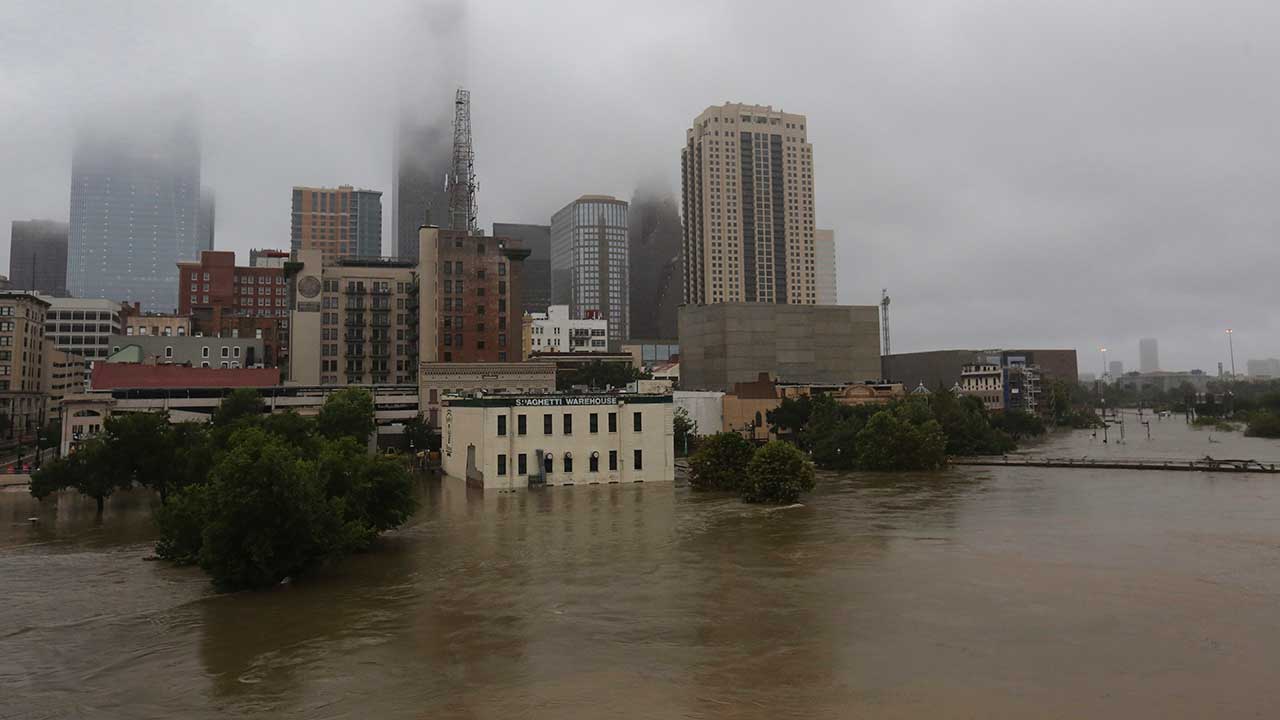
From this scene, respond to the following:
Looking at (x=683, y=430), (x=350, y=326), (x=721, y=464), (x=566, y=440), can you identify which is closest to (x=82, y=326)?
(x=350, y=326)

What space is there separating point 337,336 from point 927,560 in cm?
11592

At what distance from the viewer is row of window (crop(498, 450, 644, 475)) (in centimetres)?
6525

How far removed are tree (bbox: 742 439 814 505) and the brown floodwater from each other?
738 cm

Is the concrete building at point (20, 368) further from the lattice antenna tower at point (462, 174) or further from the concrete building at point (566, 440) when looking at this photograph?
the concrete building at point (566, 440)

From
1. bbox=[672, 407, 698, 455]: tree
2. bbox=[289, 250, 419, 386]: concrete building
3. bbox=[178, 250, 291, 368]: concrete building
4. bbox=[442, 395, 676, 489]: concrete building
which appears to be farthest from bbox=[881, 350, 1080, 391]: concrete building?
bbox=[178, 250, 291, 368]: concrete building

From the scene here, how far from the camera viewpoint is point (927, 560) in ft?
120

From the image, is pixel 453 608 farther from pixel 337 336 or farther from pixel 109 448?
pixel 337 336

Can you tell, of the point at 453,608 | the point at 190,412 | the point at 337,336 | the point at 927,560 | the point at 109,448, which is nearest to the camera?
the point at 453,608

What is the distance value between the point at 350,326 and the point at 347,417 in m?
47.7

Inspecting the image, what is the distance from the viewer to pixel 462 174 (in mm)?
147375

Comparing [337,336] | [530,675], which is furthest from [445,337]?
[530,675]

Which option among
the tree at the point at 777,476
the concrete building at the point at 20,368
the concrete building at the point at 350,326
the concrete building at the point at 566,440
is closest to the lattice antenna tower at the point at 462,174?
the concrete building at the point at 350,326

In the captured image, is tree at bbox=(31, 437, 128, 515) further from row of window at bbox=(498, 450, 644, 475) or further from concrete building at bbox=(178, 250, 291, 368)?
concrete building at bbox=(178, 250, 291, 368)

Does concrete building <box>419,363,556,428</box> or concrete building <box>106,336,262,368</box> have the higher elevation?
concrete building <box>106,336,262,368</box>
